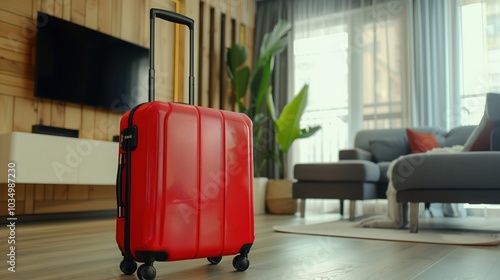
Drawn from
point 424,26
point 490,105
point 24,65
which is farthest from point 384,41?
point 24,65

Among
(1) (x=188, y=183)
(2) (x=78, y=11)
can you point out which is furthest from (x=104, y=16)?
(1) (x=188, y=183)

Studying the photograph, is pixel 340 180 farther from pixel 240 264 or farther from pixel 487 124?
pixel 240 264

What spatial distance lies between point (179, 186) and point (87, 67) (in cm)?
262

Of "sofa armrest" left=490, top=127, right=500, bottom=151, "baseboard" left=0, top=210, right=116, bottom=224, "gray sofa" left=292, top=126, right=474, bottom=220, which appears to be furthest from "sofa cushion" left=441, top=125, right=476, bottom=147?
"baseboard" left=0, top=210, right=116, bottom=224

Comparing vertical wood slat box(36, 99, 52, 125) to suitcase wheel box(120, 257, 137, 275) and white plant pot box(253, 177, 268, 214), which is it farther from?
suitcase wheel box(120, 257, 137, 275)

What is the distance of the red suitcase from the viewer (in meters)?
1.16

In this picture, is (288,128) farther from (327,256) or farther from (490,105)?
(327,256)

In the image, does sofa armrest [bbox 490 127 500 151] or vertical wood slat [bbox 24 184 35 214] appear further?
vertical wood slat [bbox 24 184 35 214]

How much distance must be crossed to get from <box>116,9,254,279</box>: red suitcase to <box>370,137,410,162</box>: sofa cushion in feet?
9.20

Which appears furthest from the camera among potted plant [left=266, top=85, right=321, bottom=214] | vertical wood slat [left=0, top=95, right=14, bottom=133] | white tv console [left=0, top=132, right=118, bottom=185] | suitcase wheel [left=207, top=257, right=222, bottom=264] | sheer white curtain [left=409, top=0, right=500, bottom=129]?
potted plant [left=266, top=85, right=321, bottom=214]

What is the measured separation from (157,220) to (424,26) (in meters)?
4.08

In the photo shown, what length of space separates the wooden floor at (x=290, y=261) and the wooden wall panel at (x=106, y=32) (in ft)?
3.96

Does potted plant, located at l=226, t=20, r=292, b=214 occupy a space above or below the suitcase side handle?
above

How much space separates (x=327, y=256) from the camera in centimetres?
166
